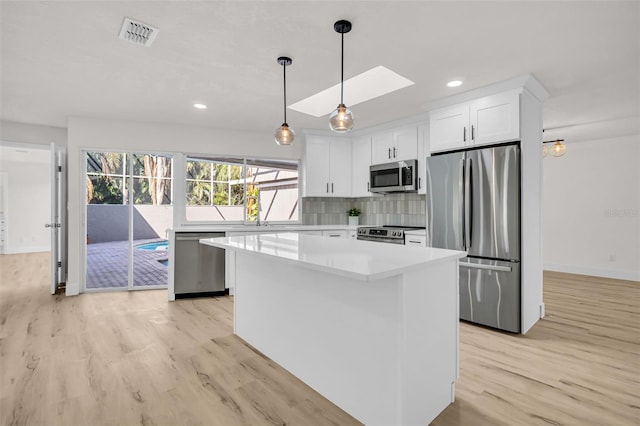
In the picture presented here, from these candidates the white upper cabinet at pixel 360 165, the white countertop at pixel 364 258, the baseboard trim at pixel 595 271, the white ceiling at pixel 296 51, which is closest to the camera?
the white countertop at pixel 364 258

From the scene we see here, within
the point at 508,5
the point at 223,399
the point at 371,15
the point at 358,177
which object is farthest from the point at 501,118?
the point at 223,399

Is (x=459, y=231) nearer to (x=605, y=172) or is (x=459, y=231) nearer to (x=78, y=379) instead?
(x=78, y=379)

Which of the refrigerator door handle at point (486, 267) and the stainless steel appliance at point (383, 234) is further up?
the stainless steel appliance at point (383, 234)

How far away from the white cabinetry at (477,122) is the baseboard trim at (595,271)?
416 cm

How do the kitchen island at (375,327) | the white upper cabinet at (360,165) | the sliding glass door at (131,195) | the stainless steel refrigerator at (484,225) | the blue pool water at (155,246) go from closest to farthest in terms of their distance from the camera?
the kitchen island at (375,327) < the stainless steel refrigerator at (484,225) < the sliding glass door at (131,195) < the white upper cabinet at (360,165) < the blue pool water at (155,246)

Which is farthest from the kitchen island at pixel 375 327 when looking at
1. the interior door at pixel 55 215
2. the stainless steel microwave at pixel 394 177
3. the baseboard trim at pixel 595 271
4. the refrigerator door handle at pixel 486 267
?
the baseboard trim at pixel 595 271

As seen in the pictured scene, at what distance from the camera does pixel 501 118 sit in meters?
3.23

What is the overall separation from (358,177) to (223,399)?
12.9ft

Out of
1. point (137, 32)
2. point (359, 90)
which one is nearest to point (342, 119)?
point (137, 32)

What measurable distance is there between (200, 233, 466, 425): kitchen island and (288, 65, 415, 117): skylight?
1961 millimetres

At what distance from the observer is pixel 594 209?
5699 millimetres

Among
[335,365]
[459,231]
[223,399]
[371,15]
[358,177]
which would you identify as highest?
[371,15]

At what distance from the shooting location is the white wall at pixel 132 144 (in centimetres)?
444

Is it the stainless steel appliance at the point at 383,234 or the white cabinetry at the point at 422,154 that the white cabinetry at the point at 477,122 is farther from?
the stainless steel appliance at the point at 383,234
